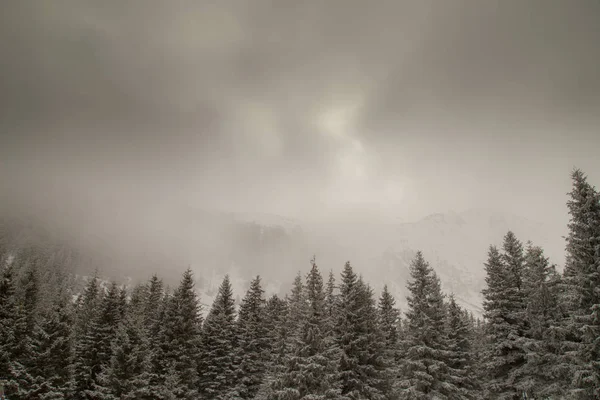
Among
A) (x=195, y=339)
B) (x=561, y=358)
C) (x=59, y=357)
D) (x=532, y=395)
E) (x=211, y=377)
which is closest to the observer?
(x=561, y=358)

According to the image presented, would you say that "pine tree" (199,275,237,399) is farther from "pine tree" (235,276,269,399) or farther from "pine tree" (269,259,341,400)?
"pine tree" (269,259,341,400)

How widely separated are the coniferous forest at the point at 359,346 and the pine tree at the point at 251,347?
234 millimetres

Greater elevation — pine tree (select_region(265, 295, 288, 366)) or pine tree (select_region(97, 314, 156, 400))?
pine tree (select_region(265, 295, 288, 366))

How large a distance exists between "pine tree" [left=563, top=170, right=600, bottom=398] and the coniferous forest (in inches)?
2.7

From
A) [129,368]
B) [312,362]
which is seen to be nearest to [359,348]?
[312,362]

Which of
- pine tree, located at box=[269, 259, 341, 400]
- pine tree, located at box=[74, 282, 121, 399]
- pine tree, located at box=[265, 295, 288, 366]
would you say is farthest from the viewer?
pine tree, located at box=[265, 295, 288, 366]

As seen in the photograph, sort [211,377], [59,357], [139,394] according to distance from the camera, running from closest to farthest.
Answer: [139,394], [59,357], [211,377]

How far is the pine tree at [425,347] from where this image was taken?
26.4 metres

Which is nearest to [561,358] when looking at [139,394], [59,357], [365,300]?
[365,300]

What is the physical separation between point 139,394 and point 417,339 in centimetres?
2367

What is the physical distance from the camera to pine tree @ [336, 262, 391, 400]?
28.1 metres

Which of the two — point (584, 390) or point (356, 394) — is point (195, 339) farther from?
point (584, 390)

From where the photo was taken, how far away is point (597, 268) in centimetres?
2097

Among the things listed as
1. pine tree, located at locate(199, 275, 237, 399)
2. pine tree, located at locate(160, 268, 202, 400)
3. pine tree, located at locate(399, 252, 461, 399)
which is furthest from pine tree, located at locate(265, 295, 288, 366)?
pine tree, located at locate(399, 252, 461, 399)
